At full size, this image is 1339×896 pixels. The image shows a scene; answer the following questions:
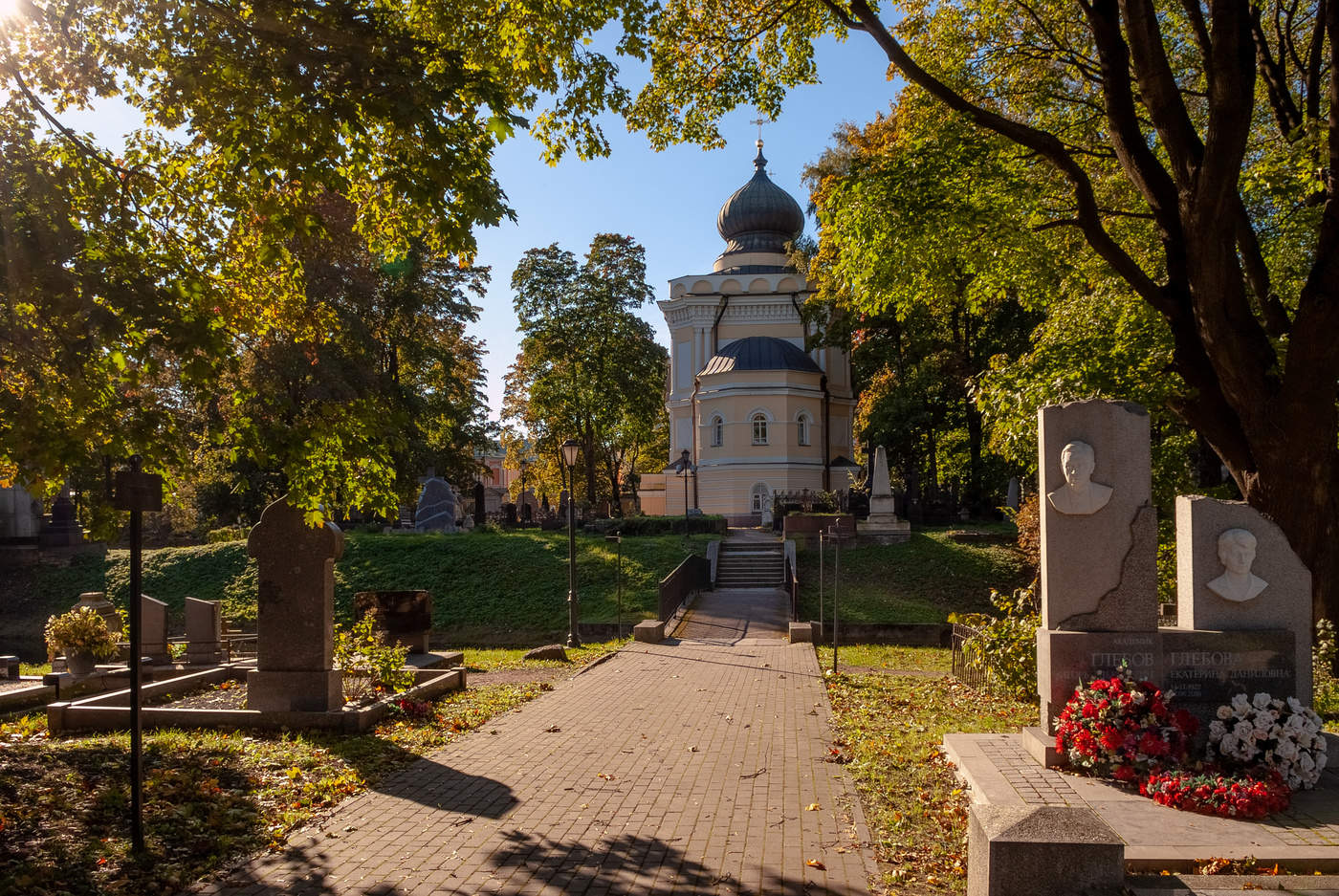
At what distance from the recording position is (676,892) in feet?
17.9

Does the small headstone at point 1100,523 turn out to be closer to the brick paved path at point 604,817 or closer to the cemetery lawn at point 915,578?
the brick paved path at point 604,817

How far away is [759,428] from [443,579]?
2027 centimetres

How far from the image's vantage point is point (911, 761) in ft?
28.3

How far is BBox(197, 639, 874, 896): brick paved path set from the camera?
18.6 ft

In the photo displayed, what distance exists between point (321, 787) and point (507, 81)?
666 centimetres

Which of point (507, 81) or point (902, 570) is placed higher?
point (507, 81)

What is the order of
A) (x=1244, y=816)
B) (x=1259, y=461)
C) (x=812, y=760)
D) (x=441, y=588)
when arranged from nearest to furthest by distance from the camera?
(x=1244, y=816) → (x=812, y=760) → (x=1259, y=461) → (x=441, y=588)

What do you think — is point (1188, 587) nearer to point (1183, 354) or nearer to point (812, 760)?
point (812, 760)

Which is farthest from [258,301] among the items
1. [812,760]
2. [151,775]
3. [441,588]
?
[441,588]

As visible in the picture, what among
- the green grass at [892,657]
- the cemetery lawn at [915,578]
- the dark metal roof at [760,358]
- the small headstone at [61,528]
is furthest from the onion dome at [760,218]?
the green grass at [892,657]

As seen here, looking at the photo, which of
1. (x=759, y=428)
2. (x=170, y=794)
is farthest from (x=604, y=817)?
(x=759, y=428)

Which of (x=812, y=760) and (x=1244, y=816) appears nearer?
(x=1244, y=816)

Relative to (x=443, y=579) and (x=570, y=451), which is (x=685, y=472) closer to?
A: (x=443, y=579)

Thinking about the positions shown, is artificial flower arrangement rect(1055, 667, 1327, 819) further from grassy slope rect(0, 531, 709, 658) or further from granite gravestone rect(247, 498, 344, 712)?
grassy slope rect(0, 531, 709, 658)
